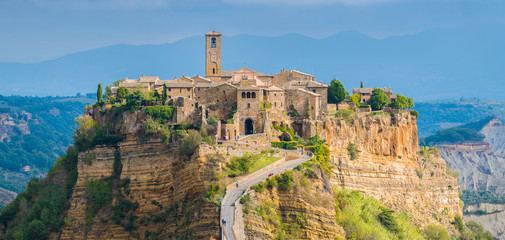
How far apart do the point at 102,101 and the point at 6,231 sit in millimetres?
16349

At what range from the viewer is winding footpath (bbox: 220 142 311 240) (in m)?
45.4

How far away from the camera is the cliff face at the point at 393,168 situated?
72.7 m

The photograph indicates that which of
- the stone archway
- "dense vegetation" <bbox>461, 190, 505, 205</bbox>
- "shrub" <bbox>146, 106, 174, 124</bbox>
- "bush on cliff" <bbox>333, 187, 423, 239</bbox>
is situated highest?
"shrub" <bbox>146, 106, 174, 124</bbox>

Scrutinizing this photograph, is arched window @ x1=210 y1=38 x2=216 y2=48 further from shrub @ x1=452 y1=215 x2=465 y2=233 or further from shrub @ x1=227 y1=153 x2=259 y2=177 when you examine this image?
shrub @ x1=452 y1=215 x2=465 y2=233

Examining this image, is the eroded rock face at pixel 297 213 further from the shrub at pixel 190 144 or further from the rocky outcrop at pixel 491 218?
the rocky outcrop at pixel 491 218

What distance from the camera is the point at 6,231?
72.6 meters

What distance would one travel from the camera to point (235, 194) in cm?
5169

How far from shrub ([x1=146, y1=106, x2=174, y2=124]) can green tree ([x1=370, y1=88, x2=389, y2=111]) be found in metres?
27.1

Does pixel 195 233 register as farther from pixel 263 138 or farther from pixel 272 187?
pixel 263 138

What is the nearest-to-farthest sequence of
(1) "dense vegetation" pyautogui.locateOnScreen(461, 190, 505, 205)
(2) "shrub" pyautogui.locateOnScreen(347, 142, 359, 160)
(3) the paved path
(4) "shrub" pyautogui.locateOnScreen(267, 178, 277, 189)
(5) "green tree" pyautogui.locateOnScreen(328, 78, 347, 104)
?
(3) the paved path < (4) "shrub" pyautogui.locateOnScreen(267, 178, 277, 189) < (2) "shrub" pyautogui.locateOnScreen(347, 142, 359, 160) < (5) "green tree" pyautogui.locateOnScreen(328, 78, 347, 104) < (1) "dense vegetation" pyautogui.locateOnScreen(461, 190, 505, 205)

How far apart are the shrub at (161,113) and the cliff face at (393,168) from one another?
52.0 feet

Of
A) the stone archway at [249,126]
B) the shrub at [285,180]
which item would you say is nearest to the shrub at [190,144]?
the stone archway at [249,126]

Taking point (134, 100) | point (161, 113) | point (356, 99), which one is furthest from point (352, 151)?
point (134, 100)

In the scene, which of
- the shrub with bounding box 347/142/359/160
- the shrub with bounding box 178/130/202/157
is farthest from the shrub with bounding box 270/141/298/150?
the shrub with bounding box 347/142/359/160
